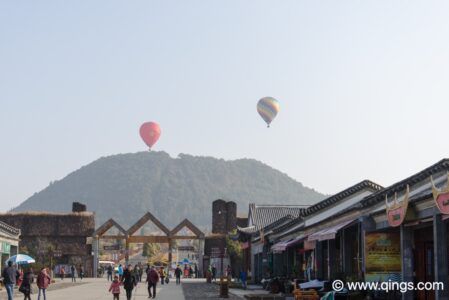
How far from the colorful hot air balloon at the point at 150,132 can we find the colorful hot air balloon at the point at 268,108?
10.2 metres

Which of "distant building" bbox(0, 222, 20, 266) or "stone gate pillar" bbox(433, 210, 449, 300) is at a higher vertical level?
"distant building" bbox(0, 222, 20, 266)

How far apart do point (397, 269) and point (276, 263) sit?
95.0 ft

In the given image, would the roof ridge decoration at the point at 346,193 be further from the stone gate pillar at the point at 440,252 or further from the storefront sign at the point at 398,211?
the stone gate pillar at the point at 440,252

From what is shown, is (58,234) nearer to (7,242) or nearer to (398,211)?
(7,242)

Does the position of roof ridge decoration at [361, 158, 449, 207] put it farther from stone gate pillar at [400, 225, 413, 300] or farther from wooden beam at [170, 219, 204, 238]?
wooden beam at [170, 219, 204, 238]

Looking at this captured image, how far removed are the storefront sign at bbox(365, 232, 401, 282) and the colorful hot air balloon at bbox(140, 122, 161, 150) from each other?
141ft

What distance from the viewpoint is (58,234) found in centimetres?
8112

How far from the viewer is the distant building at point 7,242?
51369 mm

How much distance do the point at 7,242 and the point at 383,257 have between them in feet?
112

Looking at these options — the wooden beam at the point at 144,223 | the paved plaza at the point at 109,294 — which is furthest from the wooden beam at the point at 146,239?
the paved plaza at the point at 109,294

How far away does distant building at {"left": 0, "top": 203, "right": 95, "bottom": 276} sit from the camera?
259 ft

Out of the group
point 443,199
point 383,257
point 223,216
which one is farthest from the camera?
point 223,216

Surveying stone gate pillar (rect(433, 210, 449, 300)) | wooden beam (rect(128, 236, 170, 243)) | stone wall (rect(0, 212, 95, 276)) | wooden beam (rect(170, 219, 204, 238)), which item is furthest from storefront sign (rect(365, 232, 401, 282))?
wooden beam (rect(128, 236, 170, 243))

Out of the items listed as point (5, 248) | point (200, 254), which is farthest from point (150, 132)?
point (200, 254)
